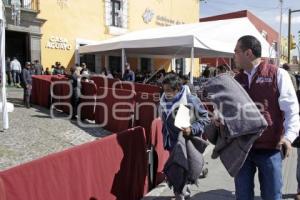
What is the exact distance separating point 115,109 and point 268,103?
712 cm

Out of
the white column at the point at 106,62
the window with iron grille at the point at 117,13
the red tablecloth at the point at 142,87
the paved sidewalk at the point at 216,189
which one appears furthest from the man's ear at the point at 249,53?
the window with iron grille at the point at 117,13

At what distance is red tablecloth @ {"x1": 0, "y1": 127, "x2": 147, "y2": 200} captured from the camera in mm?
3184

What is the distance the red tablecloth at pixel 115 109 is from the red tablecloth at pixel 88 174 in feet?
13.7

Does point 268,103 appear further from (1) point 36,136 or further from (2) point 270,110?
(1) point 36,136

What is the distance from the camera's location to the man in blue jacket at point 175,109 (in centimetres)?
445

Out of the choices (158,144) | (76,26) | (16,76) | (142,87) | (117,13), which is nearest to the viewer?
(158,144)

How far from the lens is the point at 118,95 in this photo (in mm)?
9891

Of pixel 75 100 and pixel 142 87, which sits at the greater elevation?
pixel 142 87

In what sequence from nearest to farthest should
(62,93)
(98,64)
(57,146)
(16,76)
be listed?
(57,146) → (62,93) → (16,76) → (98,64)

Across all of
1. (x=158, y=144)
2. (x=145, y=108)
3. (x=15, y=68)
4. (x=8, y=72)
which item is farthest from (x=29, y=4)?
(x=158, y=144)

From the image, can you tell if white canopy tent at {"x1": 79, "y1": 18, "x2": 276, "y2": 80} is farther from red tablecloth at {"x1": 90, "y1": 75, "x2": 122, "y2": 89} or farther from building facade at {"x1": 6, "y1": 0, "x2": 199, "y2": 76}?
building facade at {"x1": 6, "y1": 0, "x2": 199, "y2": 76}

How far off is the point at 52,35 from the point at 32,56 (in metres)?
1.78

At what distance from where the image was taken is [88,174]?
4062 mm

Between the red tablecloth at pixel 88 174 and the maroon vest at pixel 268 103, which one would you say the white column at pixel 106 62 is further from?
the maroon vest at pixel 268 103
